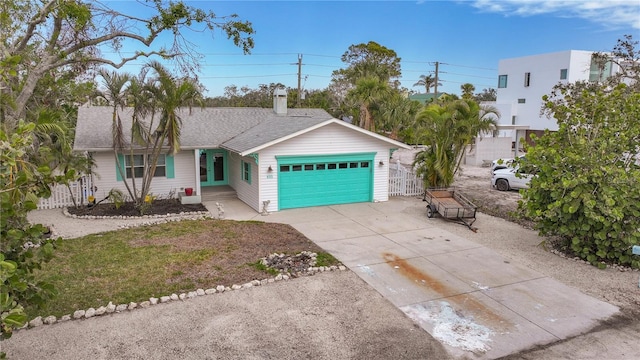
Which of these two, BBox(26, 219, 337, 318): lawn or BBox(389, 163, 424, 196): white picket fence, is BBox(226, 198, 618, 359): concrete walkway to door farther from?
BBox(389, 163, 424, 196): white picket fence

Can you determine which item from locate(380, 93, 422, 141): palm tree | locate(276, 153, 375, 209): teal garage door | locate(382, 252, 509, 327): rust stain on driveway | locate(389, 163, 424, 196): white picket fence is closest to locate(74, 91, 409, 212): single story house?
locate(276, 153, 375, 209): teal garage door

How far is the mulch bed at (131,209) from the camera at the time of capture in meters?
14.6

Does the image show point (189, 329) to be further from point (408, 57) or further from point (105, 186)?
point (408, 57)

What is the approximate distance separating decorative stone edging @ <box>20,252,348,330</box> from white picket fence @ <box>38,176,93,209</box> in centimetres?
948

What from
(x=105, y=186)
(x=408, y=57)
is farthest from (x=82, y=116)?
(x=408, y=57)

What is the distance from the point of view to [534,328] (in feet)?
23.2

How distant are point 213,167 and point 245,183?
315 centimetres

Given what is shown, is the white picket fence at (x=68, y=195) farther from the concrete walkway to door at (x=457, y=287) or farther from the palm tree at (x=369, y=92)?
the palm tree at (x=369, y=92)

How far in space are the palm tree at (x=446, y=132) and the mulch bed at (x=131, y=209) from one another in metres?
8.99

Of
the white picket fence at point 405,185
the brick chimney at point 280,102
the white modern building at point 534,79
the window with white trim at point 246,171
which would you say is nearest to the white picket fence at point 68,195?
the window with white trim at point 246,171

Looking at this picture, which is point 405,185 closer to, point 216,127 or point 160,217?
point 216,127

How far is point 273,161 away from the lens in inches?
586

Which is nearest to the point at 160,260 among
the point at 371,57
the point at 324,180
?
the point at 324,180

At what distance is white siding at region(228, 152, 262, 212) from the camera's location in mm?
15125
